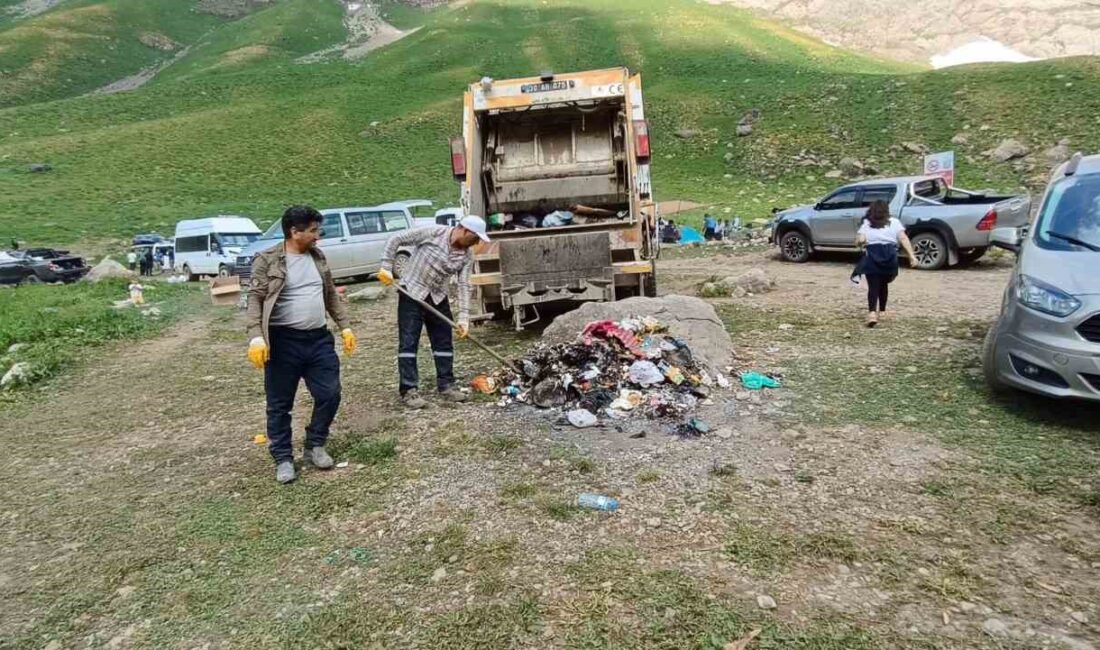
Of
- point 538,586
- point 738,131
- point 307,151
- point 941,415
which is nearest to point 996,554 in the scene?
point 941,415

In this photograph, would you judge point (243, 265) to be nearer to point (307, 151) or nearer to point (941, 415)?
point (941, 415)

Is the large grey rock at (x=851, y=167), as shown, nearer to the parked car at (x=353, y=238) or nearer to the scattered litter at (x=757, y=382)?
the parked car at (x=353, y=238)

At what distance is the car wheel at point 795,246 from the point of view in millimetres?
13102

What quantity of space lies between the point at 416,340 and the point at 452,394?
1.75 ft

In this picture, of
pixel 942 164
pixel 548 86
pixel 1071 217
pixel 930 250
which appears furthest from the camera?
pixel 942 164

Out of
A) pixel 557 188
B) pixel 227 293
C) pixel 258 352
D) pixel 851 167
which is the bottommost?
pixel 227 293

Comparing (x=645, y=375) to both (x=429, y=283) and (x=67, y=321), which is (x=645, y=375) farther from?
(x=67, y=321)

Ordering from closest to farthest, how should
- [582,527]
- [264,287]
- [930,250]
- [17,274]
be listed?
[582,527] → [264,287] → [930,250] → [17,274]

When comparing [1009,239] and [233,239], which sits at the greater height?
[233,239]

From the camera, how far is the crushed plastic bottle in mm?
3535

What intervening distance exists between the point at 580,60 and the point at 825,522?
46.9 metres

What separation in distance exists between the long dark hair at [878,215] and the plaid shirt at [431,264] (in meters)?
4.23

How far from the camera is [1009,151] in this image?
23078 mm

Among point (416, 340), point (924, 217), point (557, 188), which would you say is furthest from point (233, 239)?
point (924, 217)
